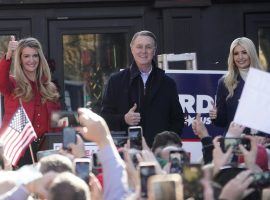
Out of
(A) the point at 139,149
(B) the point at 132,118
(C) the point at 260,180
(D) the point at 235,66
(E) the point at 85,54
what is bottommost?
(C) the point at 260,180

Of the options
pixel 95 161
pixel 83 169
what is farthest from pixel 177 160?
pixel 95 161

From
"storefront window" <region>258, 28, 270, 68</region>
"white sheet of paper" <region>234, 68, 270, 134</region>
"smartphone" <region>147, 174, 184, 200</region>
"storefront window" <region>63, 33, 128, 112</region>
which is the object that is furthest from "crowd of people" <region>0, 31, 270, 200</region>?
"storefront window" <region>258, 28, 270, 68</region>

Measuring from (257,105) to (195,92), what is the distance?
2.77 meters

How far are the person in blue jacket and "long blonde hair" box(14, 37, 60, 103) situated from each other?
1348mm

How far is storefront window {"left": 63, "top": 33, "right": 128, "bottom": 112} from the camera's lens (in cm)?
1059

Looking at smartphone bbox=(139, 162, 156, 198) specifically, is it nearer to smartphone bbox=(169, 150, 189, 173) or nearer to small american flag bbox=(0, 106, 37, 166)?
smartphone bbox=(169, 150, 189, 173)

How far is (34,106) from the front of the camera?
27.0ft

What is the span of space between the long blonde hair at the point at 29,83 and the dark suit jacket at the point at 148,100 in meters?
0.48

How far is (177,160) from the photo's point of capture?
563cm

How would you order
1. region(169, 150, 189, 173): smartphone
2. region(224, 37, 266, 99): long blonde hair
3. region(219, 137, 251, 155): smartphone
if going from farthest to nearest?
region(224, 37, 266, 99): long blonde hair < region(219, 137, 251, 155): smartphone < region(169, 150, 189, 173): smartphone

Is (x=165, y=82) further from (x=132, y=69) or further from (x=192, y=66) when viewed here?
(x=192, y=66)

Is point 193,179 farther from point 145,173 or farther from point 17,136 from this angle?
point 17,136

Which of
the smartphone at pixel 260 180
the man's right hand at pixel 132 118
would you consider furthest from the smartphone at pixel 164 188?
the man's right hand at pixel 132 118

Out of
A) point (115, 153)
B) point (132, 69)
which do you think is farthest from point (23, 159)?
point (115, 153)
